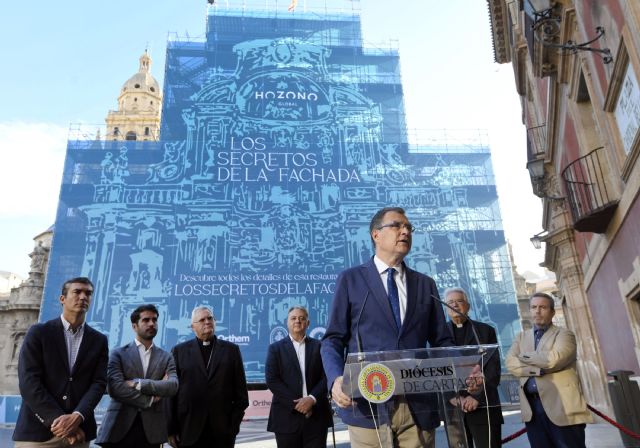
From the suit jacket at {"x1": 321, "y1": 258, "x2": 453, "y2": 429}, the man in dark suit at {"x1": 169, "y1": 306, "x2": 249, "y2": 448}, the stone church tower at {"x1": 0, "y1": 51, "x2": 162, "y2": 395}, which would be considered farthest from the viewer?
the stone church tower at {"x1": 0, "y1": 51, "x2": 162, "y2": 395}

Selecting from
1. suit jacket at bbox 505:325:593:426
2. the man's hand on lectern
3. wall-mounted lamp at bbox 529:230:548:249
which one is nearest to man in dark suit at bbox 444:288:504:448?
suit jacket at bbox 505:325:593:426

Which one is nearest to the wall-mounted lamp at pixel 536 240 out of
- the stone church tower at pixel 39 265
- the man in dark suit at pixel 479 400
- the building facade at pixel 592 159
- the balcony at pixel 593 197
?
the building facade at pixel 592 159

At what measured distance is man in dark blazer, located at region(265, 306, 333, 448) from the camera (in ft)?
13.4

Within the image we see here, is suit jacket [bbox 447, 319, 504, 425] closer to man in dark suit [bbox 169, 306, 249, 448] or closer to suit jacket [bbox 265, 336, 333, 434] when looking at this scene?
suit jacket [bbox 265, 336, 333, 434]

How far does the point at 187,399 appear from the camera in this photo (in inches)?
162

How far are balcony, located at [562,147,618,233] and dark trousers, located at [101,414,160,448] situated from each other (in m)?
5.85

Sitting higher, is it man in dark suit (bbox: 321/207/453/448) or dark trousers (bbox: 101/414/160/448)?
man in dark suit (bbox: 321/207/453/448)

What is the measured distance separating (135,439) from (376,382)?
256 cm

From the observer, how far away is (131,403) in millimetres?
3709

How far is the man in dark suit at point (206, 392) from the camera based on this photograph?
159 inches

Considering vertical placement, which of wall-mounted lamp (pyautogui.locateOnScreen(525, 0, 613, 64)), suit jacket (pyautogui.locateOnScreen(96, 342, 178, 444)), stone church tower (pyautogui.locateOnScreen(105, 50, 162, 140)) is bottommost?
suit jacket (pyautogui.locateOnScreen(96, 342, 178, 444))

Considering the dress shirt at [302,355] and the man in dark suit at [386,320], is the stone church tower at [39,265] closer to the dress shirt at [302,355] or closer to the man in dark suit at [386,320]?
the dress shirt at [302,355]

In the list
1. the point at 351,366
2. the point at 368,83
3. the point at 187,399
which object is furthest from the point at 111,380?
the point at 368,83

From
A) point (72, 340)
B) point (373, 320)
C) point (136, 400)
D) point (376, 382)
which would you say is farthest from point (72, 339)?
point (376, 382)
